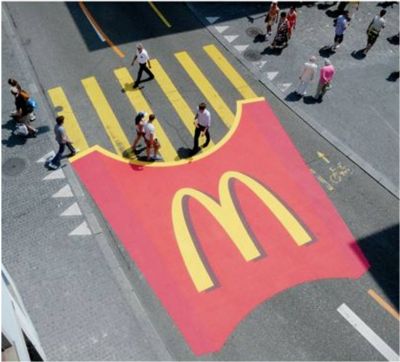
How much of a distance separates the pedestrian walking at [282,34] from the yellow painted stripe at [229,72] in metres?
2.44

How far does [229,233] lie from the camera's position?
14625mm

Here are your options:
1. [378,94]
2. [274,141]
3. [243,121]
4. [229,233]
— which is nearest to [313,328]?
[229,233]

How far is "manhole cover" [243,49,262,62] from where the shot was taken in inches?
795

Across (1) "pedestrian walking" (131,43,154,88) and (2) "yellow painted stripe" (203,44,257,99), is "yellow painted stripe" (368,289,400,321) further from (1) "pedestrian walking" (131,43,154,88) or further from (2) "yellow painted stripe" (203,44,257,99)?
(1) "pedestrian walking" (131,43,154,88)

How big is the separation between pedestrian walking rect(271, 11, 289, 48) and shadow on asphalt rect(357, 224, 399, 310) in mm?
9677

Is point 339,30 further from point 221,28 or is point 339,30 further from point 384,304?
point 384,304

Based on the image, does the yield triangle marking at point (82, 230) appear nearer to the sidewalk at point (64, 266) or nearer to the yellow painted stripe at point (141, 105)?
the sidewalk at point (64, 266)

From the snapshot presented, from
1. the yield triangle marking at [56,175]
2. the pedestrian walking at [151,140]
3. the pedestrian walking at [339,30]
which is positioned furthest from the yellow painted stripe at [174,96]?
the pedestrian walking at [339,30]

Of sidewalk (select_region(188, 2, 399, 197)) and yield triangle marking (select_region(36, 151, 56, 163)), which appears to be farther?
sidewalk (select_region(188, 2, 399, 197))

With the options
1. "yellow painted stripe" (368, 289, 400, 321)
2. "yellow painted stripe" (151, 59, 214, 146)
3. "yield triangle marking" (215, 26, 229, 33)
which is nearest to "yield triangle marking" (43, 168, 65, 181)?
"yellow painted stripe" (151, 59, 214, 146)

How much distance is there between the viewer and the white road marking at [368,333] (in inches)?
496

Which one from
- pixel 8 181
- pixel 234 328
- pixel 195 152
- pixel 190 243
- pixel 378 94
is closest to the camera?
pixel 234 328

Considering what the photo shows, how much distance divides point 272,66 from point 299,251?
9059 mm

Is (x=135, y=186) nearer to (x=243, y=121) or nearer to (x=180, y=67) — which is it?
(x=243, y=121)
